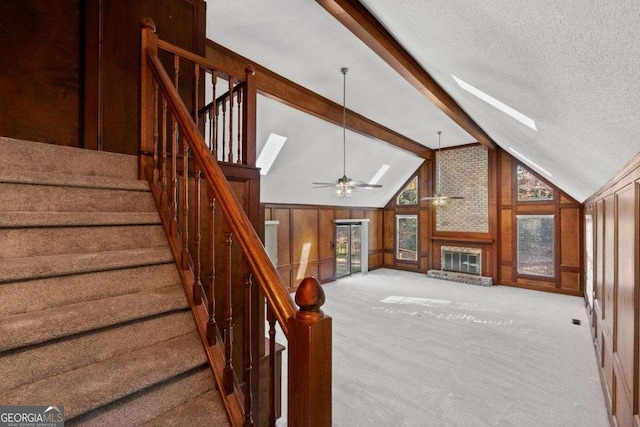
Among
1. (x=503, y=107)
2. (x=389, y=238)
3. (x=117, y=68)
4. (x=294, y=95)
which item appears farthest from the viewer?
(x=389, y=238)

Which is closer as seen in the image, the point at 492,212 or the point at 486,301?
the point at 486,301

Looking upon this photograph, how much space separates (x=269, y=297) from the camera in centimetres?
104

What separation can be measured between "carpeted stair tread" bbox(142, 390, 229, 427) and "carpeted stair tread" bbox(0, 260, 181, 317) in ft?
2.07

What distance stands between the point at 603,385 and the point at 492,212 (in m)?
5.43

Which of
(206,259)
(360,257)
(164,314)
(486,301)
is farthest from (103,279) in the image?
(360,257)

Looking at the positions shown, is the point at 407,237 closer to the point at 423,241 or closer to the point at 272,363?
the point at 423,241

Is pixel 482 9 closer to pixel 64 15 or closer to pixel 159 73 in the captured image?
pixel 159 73

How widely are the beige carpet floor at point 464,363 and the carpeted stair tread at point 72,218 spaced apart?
2.43m

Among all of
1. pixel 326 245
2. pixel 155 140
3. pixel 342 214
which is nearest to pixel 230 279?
pixel 155 140

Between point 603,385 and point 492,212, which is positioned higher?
point 492,212

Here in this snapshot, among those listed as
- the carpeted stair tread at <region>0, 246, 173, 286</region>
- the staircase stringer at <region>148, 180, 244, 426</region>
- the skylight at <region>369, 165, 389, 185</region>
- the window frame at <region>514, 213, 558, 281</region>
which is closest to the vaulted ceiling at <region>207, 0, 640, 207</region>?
the staircase stringer at <region>148, 180, 244, 426</region>

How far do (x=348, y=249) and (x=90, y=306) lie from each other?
826cm

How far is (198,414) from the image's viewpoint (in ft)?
3.90

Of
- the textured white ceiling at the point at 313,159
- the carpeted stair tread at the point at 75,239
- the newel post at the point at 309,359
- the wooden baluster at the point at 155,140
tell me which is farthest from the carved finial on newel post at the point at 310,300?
the textured white ceiling at the point at 313,159
